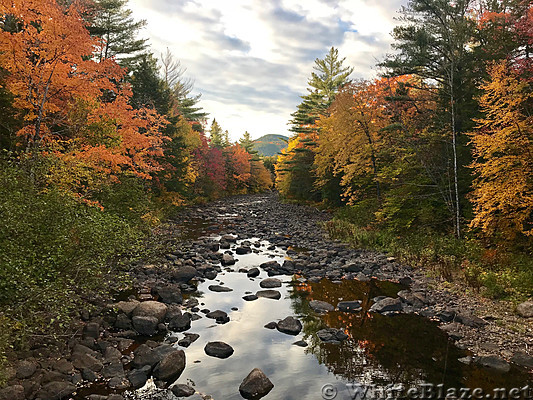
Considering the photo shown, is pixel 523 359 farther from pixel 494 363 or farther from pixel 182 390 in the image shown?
pixel 182 390

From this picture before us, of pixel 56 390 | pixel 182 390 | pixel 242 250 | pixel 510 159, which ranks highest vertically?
pixel 510 159

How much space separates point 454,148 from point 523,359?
1062 cm

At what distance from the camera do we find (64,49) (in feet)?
42.2

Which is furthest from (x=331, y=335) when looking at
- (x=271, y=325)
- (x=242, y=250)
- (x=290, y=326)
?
(x=242, y=250)

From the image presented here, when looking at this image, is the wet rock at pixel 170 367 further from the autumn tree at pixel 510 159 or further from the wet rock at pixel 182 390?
the autumn tree at pixel 510 159

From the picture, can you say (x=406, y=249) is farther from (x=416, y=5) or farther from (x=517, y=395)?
(x=416, y=5)

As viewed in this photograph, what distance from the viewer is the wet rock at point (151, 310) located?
989 cm

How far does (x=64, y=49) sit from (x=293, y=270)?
1334 cm

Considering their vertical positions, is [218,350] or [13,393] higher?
[13,393]

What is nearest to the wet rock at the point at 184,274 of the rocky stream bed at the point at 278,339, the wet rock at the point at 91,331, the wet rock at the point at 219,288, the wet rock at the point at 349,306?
the rocky stream bed at the point at 278,339

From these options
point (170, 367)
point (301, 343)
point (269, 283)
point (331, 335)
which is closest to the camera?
point (170, 367)

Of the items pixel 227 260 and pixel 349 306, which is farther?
pixel 227 260

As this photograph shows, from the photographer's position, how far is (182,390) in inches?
270

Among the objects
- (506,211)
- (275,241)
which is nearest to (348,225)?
(275,241)
